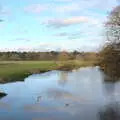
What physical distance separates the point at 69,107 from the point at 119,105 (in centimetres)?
444

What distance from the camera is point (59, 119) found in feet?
86.4

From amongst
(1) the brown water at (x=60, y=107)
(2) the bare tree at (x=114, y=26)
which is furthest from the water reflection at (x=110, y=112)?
(2) the bare tree at (x=114, y=26)

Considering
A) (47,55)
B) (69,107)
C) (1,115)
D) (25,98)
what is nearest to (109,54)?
(25,98)

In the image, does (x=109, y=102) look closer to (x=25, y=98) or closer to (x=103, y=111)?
(x=103, y=111)

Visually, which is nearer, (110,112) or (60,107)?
(110,112)

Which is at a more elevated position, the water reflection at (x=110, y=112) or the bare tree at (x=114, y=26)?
the bare tree at (x=114, y=26)

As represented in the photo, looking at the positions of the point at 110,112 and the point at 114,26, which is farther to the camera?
the point at 114,26

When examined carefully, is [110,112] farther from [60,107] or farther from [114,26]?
[114,26]

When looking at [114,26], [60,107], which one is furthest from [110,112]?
[114,26]

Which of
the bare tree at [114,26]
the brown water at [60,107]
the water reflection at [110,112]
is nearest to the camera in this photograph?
the water reflection at [110,112]

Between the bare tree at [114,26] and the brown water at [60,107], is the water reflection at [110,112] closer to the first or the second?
the brown water at [60,107]

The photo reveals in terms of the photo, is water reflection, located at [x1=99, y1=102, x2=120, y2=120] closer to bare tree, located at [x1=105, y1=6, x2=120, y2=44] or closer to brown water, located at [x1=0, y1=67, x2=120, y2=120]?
brown water, located at [x1=0, y1=67, x2=120, y2=120]

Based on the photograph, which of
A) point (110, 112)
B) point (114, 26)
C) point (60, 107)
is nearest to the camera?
point (110, 112)

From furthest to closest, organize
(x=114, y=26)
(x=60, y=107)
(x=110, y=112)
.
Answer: (x=114, y=26), (x=60, y=107), (x=110, y=112)
